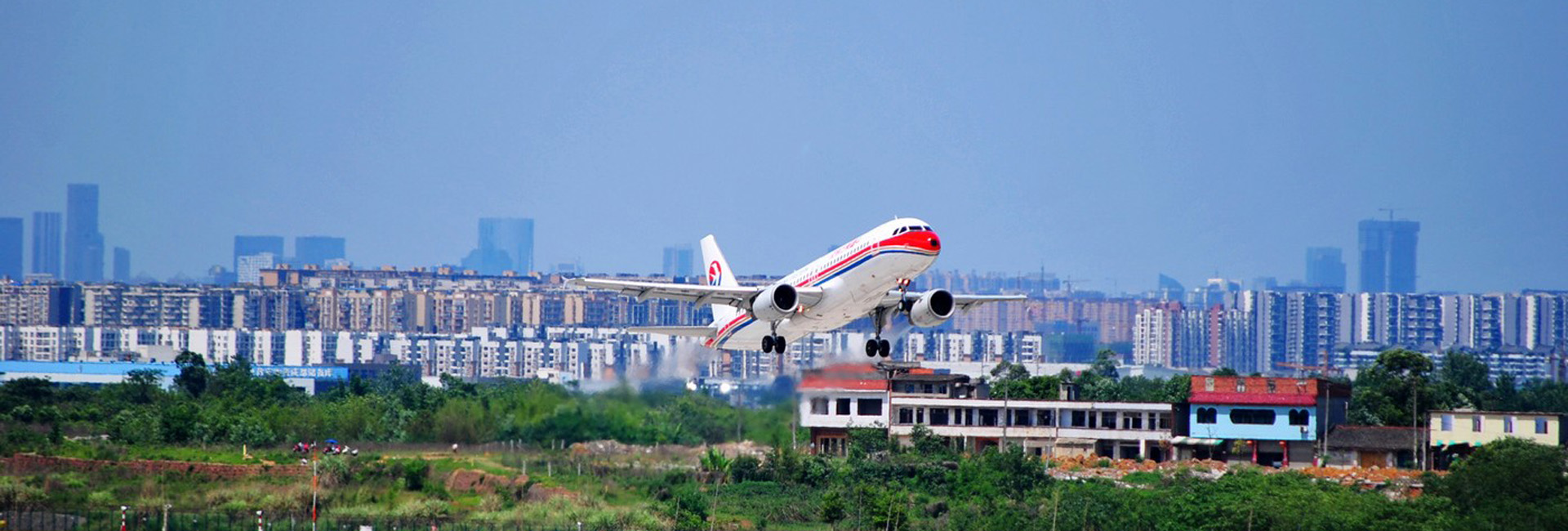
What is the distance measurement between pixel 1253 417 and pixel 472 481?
39.5 metres

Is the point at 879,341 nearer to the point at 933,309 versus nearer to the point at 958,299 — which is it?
the point at 958,299

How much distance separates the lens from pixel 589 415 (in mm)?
58375

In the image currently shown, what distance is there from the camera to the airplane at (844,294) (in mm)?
46969

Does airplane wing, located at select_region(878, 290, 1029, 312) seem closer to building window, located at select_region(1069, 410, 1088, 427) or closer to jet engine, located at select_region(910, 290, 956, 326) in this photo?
jet engine, located at select_region(910, 290, 956, 326)

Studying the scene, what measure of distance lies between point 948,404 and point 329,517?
33065 mm

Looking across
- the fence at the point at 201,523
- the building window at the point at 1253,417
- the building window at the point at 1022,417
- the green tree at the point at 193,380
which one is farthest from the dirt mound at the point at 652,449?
the green tree at the point at 193,380

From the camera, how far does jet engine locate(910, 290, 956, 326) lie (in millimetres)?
49781

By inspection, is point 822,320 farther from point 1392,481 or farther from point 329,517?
point 1392,481

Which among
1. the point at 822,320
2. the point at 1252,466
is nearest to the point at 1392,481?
the point at 1252,466

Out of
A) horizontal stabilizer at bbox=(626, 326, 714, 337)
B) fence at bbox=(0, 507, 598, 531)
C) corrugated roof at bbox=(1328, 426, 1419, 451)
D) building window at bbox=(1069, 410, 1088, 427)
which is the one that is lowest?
fence at bbox=(0, 507, 598, 531)

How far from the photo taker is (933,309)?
4981 cm

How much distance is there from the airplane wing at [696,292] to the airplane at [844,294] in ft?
0.07

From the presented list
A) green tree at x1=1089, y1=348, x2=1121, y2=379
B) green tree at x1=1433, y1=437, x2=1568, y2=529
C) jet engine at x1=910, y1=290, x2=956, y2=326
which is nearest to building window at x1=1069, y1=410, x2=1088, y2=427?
green tree at x1=1433, y1=437, x2=1568, y2=529

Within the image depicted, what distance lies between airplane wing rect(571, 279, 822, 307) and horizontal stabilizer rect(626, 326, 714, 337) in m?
2.33
